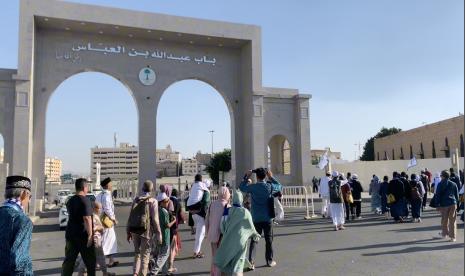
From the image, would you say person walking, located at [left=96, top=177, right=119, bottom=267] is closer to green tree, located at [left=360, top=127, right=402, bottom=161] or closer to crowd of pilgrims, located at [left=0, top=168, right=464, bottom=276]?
crowd of pilgrims, located at [left=0, top=168, right=464, bottom=276]

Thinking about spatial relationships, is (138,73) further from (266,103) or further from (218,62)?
(266,103)

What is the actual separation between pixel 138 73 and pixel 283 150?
14.8 metres

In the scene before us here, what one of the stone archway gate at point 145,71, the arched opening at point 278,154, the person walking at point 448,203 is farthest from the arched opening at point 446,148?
the person walking at point 448,203

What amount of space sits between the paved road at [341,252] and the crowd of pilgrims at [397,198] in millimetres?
586

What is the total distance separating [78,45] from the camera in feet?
84.1

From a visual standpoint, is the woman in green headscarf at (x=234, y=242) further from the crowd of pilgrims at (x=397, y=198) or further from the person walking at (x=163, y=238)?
the crowd of pilgrims at (x=397, y=198)

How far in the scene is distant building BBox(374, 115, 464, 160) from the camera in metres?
49.8

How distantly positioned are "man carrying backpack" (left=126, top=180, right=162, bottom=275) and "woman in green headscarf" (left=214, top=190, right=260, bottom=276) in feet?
4.61

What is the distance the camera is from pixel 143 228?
22.4 feet

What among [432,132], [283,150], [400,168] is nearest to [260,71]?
[283,150]

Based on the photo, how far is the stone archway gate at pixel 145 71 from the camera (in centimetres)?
2312

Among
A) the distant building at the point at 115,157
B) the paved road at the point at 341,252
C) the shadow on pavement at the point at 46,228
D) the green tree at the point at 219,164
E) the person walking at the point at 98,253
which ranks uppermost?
the distant building at the point at 115,157

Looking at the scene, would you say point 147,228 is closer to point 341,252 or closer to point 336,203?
point 341,252

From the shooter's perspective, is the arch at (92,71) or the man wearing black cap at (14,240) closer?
the man wearing black cap at (14,240)
